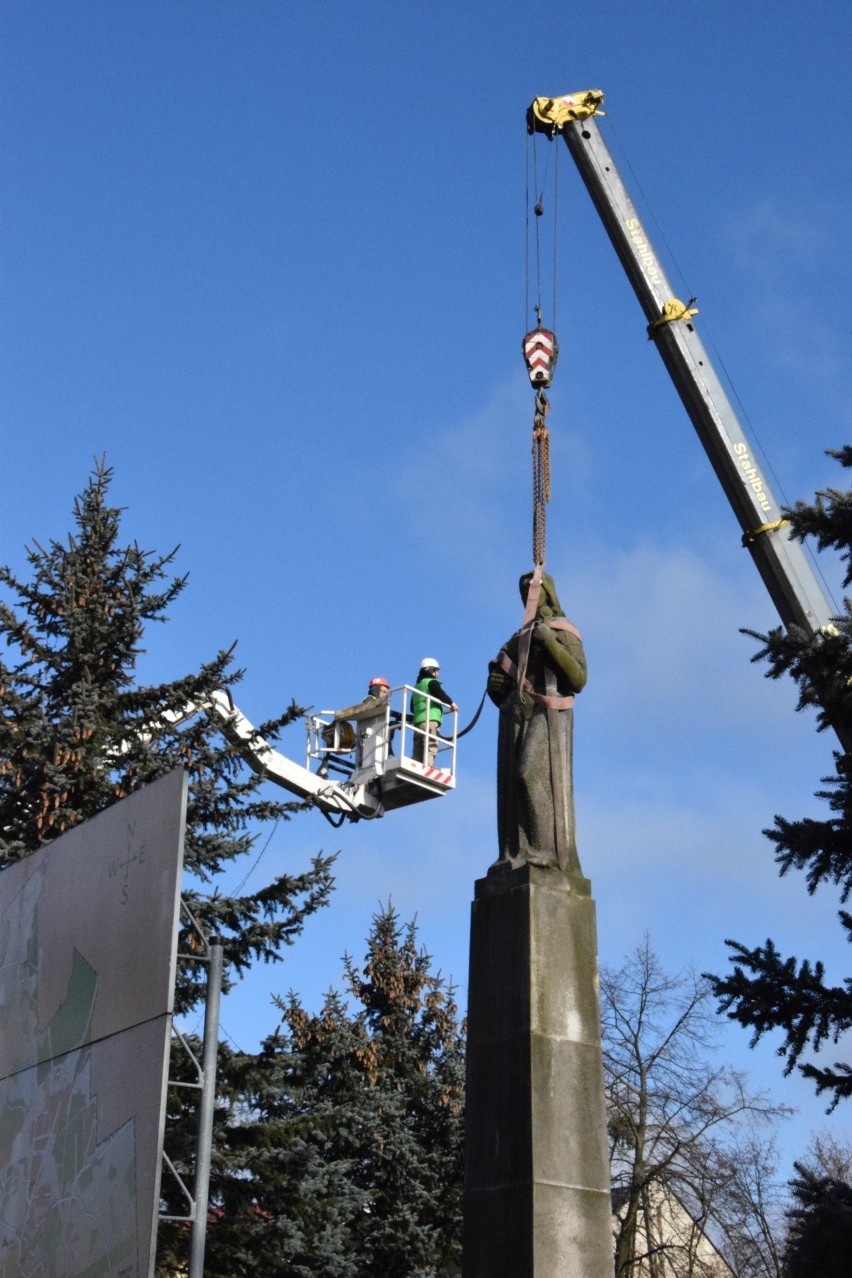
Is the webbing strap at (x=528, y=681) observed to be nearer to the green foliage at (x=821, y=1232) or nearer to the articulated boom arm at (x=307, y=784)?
the green foliage at (x=821, y=1232)

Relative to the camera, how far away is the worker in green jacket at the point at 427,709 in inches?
784

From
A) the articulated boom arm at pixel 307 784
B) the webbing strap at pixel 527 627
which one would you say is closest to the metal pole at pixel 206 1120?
the webbing strap at pixel 527 627

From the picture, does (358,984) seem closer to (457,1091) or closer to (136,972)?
(457,1091)

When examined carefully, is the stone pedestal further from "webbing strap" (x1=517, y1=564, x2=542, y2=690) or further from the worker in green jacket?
the worker in green jacket

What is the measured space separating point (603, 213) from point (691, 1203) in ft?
49.0

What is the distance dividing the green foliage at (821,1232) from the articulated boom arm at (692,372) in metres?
8.75

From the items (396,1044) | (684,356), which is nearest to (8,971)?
(396,1044)

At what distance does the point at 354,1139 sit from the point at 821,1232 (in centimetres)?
1103

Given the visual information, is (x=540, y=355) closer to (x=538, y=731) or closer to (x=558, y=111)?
(x=538, y=731)

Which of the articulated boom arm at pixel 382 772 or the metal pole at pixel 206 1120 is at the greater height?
the articulated boom arm at pixel 382 772

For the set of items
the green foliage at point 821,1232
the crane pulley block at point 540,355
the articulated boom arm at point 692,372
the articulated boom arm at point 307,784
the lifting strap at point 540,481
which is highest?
the articulated boom arm at point 692,372

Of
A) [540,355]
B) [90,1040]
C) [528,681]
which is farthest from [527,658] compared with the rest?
[90,1040]

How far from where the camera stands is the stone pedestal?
849 centimetres

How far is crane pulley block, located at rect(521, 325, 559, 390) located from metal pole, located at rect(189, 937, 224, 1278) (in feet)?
16.6
